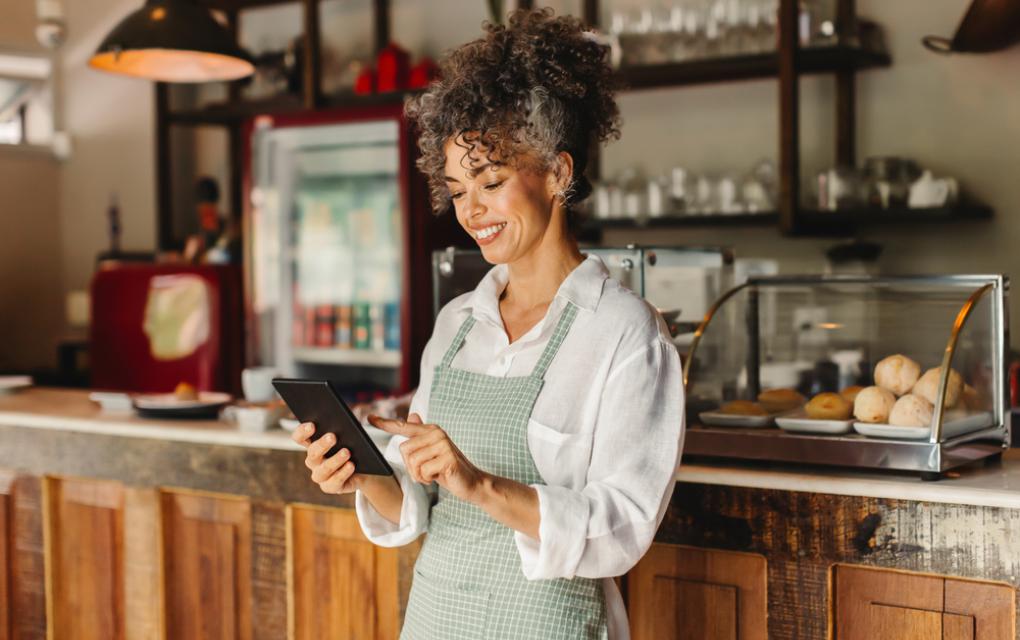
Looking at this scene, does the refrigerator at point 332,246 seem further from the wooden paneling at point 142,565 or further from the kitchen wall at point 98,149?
the kitchen wall at point 98,149

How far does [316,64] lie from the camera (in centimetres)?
484

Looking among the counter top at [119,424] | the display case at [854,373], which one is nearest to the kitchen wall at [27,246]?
the counter top at [119,424]

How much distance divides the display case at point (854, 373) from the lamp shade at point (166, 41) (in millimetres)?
1615

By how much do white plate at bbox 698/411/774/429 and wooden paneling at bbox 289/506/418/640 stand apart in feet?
2.34

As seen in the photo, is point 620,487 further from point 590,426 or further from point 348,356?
point 348,356

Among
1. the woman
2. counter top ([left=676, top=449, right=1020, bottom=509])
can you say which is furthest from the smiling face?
counter top ([left=676, top=449, right=1020, bottom=509])

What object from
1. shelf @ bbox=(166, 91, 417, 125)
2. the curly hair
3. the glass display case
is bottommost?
the glass display case

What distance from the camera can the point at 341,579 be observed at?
2.56 m

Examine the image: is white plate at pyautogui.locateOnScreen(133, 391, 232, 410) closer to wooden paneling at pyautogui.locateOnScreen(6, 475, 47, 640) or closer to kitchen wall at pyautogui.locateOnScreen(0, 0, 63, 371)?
wooden paneling at pyautogui.locateOnScreen(6, 475, 47, 640)

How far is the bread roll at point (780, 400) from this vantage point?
7.55 ft

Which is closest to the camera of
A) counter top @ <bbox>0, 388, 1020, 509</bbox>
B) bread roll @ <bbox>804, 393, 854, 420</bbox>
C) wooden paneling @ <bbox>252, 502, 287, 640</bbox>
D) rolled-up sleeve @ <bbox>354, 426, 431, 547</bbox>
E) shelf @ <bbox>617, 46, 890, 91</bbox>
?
rolled-up sleeve @ <bbox>354, 426, 431, 547</bbox>

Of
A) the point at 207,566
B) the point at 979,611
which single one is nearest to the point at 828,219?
the point at 979,611

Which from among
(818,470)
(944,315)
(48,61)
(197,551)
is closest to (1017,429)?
(944,315)

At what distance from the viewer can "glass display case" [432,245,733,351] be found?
247 centimetres
